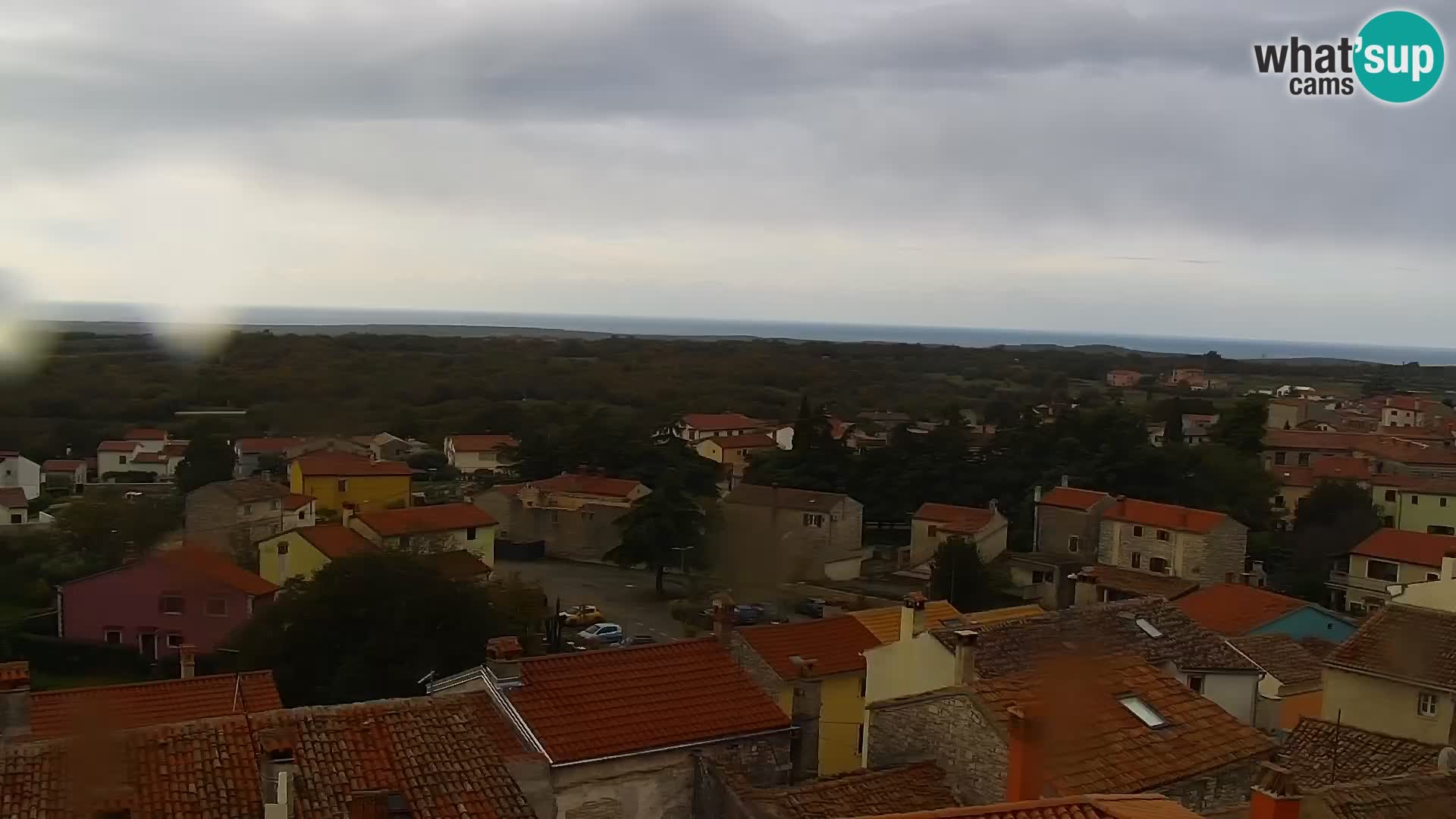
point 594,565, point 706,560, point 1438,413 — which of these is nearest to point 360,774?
point 706,560

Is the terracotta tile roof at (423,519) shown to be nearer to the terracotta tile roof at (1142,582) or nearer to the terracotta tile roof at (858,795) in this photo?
the terracotta tile roof at (1142,582)

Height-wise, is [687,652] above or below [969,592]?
above

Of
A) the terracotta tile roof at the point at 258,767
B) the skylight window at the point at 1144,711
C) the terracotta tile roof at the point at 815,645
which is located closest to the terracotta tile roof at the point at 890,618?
the terracotta tile roof at the point at 815,645

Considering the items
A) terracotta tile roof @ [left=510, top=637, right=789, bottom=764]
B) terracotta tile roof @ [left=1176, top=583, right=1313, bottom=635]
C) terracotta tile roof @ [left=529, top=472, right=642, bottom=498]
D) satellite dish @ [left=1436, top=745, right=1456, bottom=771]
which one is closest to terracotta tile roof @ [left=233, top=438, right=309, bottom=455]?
terracotta tile roof @ [left=529, top=472, right=642, bottom=498]

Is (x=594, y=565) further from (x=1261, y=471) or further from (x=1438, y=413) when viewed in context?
(x=1438, y=413)

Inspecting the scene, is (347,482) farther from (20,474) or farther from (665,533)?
(20,474)

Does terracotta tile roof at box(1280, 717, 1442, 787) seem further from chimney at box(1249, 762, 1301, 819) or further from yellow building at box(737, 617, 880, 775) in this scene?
yellow building at box(737, 617, 880, 775)
